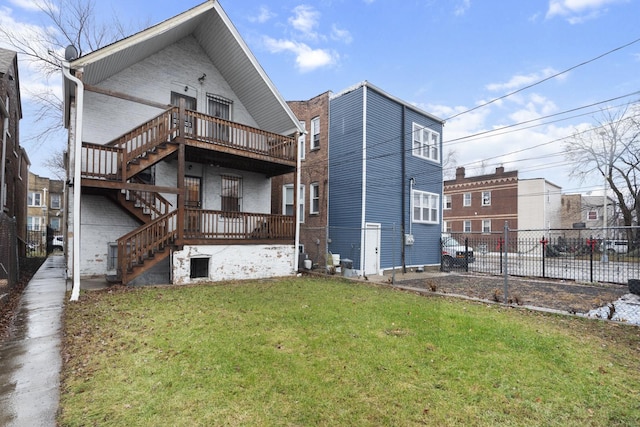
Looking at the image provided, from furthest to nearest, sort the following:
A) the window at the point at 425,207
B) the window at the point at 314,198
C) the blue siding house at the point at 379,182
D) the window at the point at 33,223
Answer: the window at the point at 33,223, the window at the point at 425,207, the window at the point at 314,198, the blue siding house at the point at 379,182

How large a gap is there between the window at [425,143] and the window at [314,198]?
208 inches

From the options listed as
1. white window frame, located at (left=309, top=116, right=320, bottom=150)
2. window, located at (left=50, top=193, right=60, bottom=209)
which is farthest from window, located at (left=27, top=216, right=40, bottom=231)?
white window frame, located at (left=309, top=116, right=320, bottom=150)

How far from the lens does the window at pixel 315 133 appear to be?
1648 centimetres

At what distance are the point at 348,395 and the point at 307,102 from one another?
15577mm

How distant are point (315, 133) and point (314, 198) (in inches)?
130

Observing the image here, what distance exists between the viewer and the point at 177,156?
37.5 ft

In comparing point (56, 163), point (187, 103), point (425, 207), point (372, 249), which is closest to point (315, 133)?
point (187, 103)

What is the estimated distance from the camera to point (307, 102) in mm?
16953

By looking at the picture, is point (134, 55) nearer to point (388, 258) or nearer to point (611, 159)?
point (388, 258)

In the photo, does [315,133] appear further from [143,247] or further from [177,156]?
[143,247]

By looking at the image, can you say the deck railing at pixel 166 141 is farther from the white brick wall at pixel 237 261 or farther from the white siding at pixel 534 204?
the white siding at pixel 534 204

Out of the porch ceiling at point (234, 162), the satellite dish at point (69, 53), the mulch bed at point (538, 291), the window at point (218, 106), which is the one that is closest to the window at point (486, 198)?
the mulch bed at point (538, 291)

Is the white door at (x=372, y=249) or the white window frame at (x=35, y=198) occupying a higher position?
the white window frame at (x=35, y=198)

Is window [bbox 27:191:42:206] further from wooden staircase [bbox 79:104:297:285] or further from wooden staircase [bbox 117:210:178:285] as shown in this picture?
wooden staircase [bbox 117:210:178:285]
